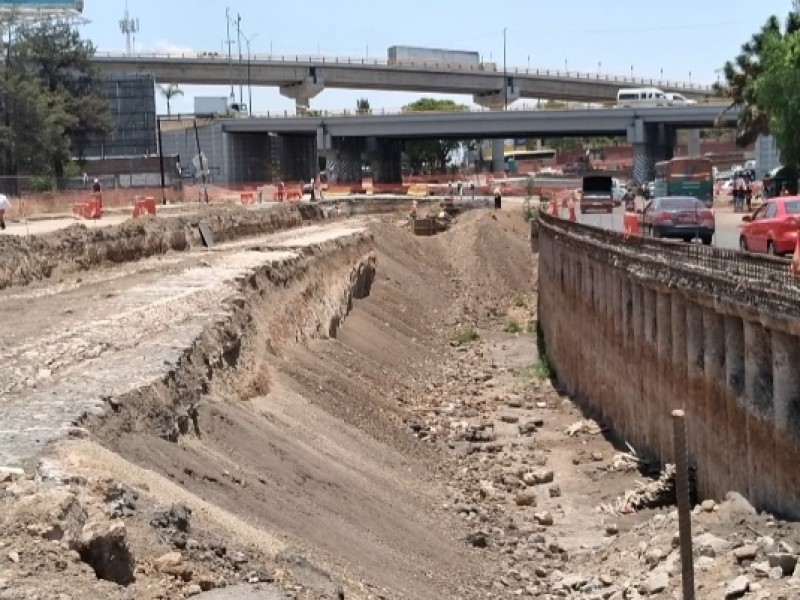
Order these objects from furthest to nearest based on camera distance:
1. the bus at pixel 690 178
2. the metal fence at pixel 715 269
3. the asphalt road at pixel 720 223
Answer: the bus at pixel 690 178
the asphalt road at pixel 720 223
the metal fence at pixel 715 269

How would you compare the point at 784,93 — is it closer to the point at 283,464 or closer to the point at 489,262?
the point at 489,262

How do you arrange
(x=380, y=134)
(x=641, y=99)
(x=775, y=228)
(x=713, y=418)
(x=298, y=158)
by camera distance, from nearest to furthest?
(x=713, y=418) < (x=775, y=228) < (x=641, y=99) < (x=380, y=134) < (x=298, y=158)

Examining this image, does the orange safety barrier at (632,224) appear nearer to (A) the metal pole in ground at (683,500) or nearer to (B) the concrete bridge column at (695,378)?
(B) the concrete bridge column at (695,378)

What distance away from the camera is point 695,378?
66.8 ft

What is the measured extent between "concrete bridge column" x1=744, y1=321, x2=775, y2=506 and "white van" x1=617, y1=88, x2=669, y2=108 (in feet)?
275

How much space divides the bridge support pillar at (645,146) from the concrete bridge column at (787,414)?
83228 millimetres

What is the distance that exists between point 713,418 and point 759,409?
94.5 inches

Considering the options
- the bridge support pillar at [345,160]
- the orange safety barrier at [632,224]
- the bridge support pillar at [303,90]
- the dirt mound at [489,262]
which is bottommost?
the dirt mound at [489,262]

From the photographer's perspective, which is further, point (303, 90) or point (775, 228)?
point (303, 90)

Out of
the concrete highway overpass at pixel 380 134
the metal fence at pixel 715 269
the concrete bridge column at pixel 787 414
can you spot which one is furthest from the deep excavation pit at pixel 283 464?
the concrete highway overpass at pixel 380 134

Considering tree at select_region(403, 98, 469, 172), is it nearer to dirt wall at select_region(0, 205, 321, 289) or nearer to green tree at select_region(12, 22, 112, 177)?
green tree at select_region(12, 22, 112, 177)

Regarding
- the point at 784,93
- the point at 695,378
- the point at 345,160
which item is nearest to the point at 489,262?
the point at 784,93

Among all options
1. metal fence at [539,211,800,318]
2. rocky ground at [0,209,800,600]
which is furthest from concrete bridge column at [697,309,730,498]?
rocky ground at [0,209,800,600]

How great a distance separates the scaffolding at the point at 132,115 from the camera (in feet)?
332
